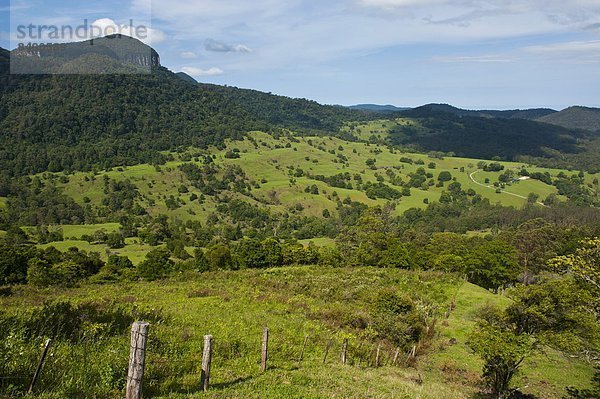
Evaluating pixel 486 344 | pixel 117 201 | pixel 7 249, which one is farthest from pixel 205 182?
pixel 486 344

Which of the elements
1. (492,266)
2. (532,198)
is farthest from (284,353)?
(532,198)

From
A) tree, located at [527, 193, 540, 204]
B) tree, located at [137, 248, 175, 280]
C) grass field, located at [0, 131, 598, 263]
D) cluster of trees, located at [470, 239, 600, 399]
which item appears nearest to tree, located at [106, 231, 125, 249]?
grass field, located at [0, 131, 598, 263]

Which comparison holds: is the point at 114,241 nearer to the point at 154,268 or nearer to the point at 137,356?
the point at 154,268

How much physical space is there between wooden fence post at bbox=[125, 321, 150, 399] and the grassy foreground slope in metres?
1.71

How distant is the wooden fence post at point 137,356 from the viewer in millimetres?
6449

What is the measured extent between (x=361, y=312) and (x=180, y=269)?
1644 inches

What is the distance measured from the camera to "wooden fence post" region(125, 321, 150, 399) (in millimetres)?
6449

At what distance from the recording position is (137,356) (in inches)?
258

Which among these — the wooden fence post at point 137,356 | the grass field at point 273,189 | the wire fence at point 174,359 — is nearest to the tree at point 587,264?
the wire fence at point 174,359

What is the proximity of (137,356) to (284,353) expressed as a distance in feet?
32.2

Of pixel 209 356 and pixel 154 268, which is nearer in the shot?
pixel 209 356

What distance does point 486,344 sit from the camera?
17312mm

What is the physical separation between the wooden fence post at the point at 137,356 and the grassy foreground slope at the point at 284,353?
1706 mm

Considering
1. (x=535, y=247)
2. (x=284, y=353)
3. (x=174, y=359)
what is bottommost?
(x=535, y=247)
